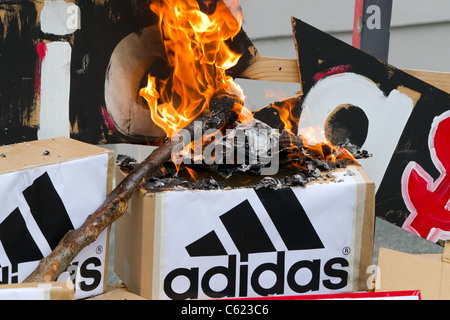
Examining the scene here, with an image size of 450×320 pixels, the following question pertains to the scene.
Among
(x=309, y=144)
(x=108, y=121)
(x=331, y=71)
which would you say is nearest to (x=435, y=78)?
(x=331, y=71)

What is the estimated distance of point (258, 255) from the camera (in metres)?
3.06

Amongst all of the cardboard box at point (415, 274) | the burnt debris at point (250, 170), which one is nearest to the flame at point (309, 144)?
the burnt debris at point (250, 170)

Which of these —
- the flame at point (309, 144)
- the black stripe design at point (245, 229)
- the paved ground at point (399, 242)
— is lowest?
the paved ground at point (399, 242)

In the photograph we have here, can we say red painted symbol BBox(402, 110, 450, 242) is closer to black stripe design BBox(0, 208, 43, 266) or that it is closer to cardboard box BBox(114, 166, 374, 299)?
cardboard box BBox(114, 166, 374, 299)

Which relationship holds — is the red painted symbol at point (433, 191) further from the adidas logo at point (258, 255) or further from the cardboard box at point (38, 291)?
the cardboard box at point (38, 291)

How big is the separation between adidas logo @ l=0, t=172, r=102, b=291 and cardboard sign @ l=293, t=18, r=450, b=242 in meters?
1.52

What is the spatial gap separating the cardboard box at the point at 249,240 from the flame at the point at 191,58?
731 millimetres

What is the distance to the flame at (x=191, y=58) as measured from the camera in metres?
3.62

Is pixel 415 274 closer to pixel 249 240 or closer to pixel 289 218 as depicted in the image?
pixel 289 218

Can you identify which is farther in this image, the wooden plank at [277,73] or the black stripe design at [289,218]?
the wooden plank at [277,73]

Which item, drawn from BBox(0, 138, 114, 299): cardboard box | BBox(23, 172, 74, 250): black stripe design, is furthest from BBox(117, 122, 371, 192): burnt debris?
BBox(23, 172, 74, 250): black stripe design

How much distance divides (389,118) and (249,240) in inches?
47.9

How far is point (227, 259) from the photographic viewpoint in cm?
303
